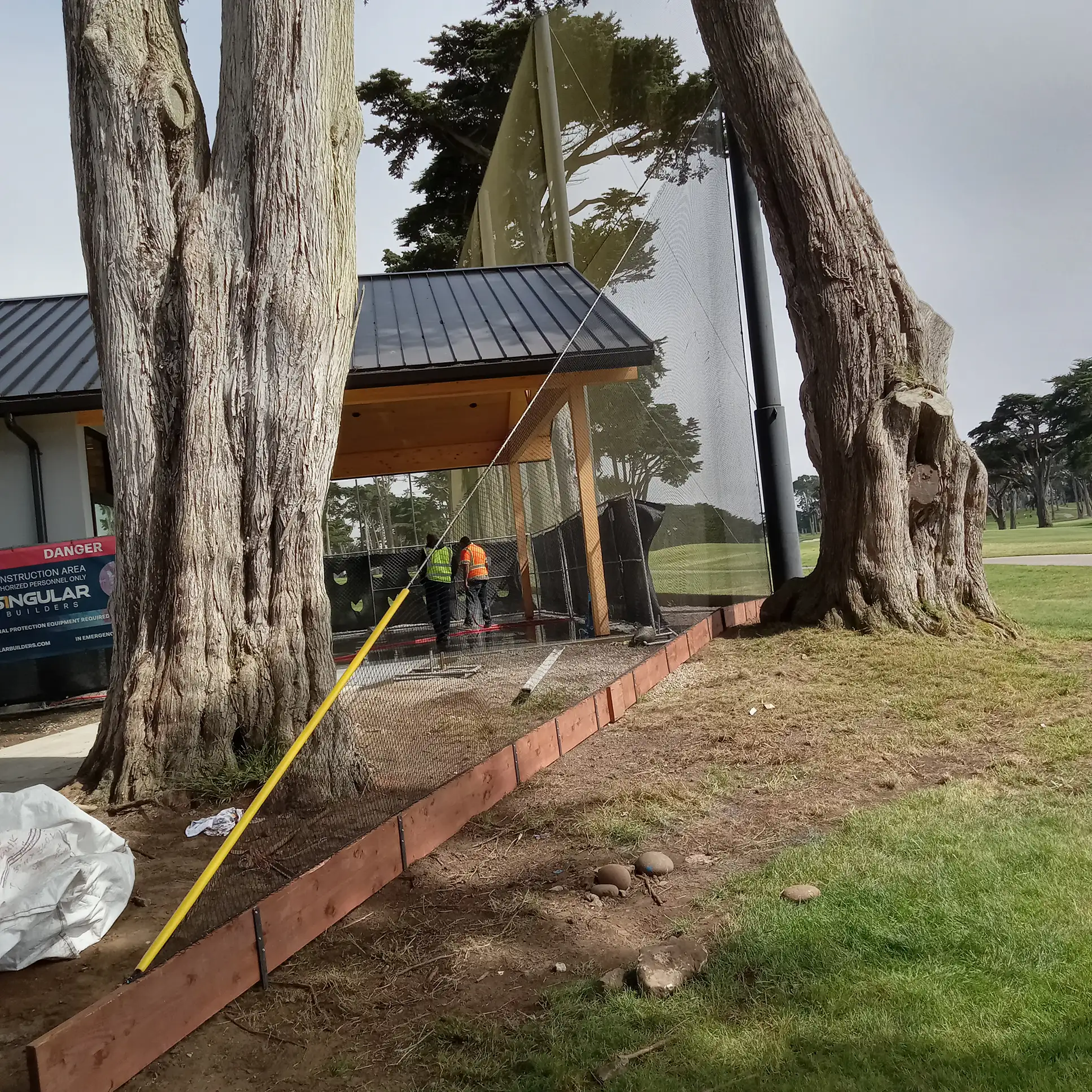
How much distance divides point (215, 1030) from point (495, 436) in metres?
13.1

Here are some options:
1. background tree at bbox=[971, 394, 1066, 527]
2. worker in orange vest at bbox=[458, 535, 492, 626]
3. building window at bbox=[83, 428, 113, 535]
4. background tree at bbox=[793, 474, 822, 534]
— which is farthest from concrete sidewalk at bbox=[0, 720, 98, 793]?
background tree at bbox=[971, 394, 1066, 527]

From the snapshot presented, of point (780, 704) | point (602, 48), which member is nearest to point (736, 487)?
point (780, 704)

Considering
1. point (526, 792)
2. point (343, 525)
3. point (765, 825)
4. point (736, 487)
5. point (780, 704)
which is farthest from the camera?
point (343, 525)

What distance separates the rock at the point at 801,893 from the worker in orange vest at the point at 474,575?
291cm

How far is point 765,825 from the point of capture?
3652mm

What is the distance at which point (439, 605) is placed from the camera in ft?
19.0

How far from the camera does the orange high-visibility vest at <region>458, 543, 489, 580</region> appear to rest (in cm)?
551

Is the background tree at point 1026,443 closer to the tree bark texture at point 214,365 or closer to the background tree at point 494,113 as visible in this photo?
the background tree at point 494,113

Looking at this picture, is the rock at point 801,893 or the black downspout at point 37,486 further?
the black downspout at point 37,486

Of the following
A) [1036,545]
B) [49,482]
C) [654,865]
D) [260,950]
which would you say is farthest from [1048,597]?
[1036,545]

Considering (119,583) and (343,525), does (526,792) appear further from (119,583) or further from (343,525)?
(343,525)

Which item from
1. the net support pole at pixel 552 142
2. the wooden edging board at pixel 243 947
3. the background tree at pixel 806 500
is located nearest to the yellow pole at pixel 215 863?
the wooden edging board at pixel 243 947

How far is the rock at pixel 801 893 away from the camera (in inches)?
112

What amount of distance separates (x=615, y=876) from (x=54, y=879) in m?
1.73
